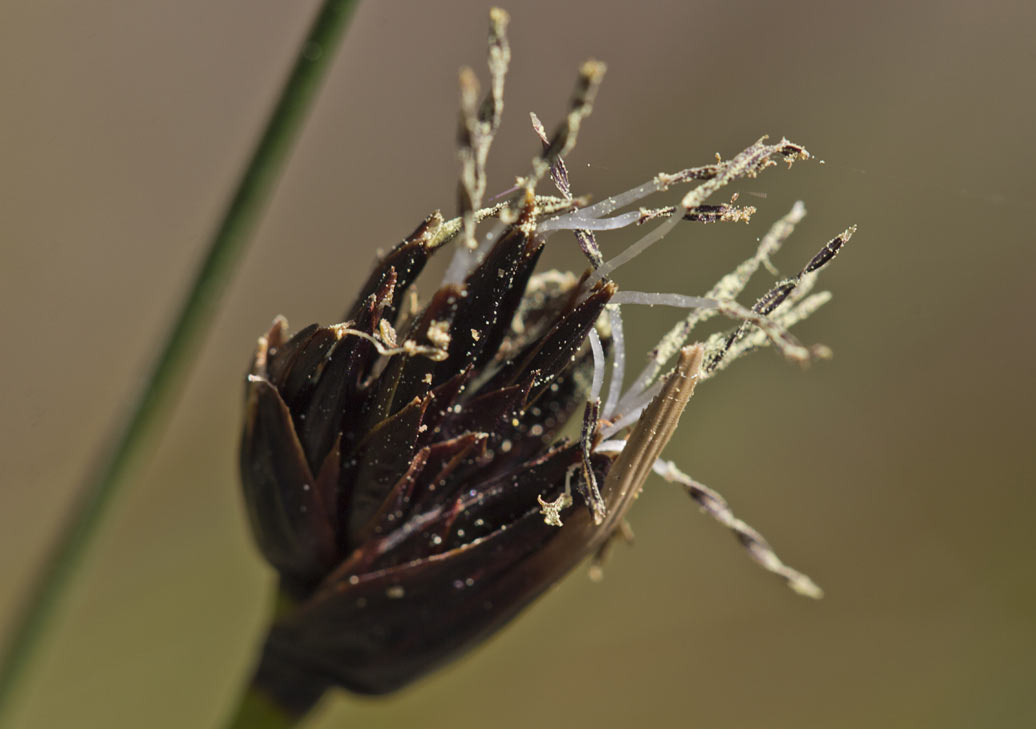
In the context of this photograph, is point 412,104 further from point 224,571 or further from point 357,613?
point 357,613

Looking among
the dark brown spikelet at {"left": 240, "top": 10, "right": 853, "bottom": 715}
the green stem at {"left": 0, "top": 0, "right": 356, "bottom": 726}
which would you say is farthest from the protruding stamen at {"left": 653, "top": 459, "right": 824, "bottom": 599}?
the green stem at {"left": 0, "top": 0, "right": 356, "bottom": 726}

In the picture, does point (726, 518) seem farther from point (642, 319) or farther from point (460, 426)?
point (642, 319)

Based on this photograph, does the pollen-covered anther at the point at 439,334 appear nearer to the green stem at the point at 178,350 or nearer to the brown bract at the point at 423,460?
the brown bract at the point at 423,460

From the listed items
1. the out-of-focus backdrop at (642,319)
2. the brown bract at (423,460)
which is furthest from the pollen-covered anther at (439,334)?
the out-of-focus backdrop at (642,319)

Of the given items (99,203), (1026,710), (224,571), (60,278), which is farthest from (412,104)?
(1026,710)

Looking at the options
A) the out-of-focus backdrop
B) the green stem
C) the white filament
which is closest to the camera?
the green stem

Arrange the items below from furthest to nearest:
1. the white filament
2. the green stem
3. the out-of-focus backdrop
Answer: the out-of-focus backdrop, the white filament, the green stem

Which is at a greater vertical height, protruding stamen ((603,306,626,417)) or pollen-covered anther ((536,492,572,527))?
protruding stamen ((603,306,626,417))

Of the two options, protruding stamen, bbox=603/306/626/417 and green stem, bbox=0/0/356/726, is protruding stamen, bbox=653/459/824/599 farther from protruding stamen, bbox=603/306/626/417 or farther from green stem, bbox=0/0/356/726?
green stem, bbox=0/0/356/726
